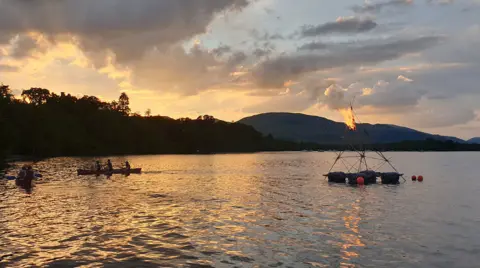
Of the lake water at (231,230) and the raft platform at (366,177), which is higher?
the raft platform at (366,177)

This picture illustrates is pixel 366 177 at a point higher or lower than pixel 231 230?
higher

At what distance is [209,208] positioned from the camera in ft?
131

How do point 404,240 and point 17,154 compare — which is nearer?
point 404,240

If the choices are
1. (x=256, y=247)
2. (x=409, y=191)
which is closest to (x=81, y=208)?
(x=256, y=247)

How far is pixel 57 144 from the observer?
18100 cm

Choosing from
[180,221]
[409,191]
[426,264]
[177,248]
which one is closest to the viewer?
[426,264]

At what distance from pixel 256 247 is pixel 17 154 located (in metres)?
163

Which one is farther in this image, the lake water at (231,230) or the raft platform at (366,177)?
the raft platform at (366,177)

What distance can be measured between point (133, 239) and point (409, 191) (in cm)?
4853

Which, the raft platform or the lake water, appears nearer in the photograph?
the lake water

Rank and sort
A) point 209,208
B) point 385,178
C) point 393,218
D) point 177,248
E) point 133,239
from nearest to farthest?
1. point 177,248
2. point 133,239
3. point 393,218
4. point 209,208
5. point 385,178

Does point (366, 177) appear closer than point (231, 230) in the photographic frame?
No

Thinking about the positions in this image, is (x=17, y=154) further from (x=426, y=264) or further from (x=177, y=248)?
(x=426, y=264)

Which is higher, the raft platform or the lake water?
the raft platform
